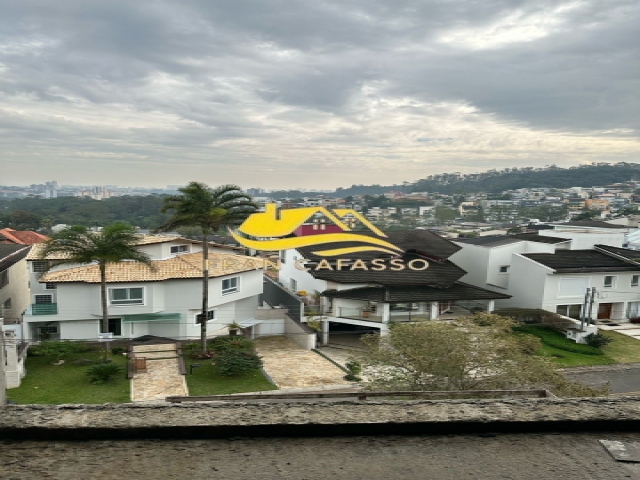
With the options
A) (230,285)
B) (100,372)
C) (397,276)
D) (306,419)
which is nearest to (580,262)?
(397,276)

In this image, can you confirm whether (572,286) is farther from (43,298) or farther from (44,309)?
(43,298)

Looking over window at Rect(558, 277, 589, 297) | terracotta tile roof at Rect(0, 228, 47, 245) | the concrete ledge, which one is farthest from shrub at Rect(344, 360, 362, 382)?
terracotta tile roof at Rect(0, 228, 47, 245)

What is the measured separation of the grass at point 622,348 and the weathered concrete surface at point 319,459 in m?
30.1

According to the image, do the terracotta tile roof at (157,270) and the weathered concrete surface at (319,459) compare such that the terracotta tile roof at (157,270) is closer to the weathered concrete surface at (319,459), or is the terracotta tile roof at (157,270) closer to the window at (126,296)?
the window at (126,296)

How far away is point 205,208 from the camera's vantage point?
2488 centimetres

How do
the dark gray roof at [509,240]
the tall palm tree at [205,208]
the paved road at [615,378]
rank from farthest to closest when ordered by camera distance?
the dark gray roof at [509,240]
the tall palm tree at [205,208]
the paved road at [615,378]

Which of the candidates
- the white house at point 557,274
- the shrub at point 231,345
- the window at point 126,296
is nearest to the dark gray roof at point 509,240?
the white house at point 557,274

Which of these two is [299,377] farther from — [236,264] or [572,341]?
[572,341]

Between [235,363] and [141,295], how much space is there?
8627 mm

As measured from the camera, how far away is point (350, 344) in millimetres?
30953

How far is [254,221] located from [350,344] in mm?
11431

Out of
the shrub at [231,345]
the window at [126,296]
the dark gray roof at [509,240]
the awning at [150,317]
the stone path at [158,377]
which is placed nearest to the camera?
the stone path at [158,377]

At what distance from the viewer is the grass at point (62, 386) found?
63.3 feet

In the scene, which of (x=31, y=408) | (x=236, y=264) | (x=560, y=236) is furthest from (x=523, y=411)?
(x=560, y=236)
